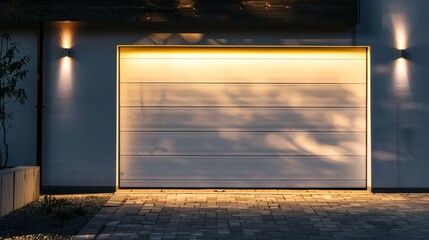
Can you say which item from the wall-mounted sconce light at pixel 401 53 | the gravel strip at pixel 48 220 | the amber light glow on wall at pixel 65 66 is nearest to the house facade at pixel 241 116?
the wall-mounted sconce light at pixel 401 53

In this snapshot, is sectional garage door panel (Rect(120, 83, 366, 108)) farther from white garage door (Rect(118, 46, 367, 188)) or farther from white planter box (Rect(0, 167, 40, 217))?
white planter box (Rect(0, 167, 40, 217))

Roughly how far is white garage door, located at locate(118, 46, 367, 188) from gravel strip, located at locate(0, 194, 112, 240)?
5.36 ft

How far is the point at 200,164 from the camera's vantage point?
11375 millimetres

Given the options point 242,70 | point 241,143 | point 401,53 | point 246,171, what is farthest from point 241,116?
point 401,53

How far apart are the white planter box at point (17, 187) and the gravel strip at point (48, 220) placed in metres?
0.11

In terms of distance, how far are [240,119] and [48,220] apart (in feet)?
13.7

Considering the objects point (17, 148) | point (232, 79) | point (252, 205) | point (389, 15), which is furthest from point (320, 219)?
point (17, 148)

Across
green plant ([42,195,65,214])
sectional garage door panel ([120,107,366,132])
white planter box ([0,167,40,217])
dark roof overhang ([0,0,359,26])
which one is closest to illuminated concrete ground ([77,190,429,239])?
green plant ([42,195,65,214])

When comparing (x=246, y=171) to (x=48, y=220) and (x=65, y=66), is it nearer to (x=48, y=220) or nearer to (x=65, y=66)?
(x=65, y=66)

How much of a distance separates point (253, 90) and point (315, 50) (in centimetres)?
137

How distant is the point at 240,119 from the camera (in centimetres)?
1140

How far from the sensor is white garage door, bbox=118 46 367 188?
1138 centimetres

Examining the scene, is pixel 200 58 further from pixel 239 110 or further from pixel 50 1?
pixel 50 1

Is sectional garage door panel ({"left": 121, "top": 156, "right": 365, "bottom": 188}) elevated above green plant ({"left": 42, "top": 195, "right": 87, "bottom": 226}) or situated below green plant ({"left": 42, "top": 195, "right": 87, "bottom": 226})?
above
